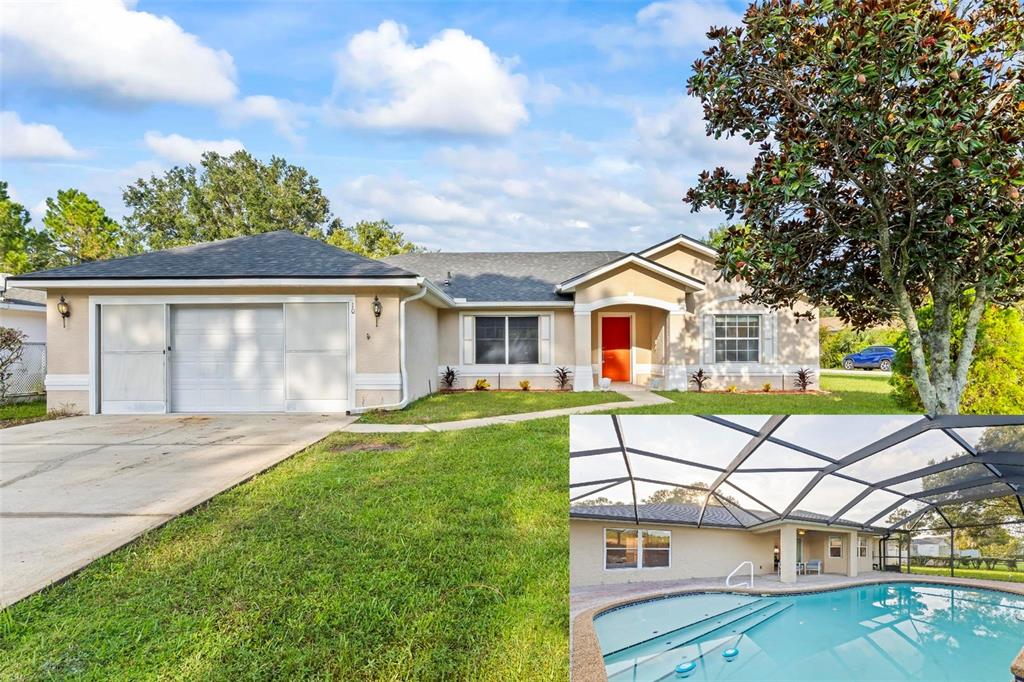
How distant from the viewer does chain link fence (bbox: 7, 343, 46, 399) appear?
42.3 feet

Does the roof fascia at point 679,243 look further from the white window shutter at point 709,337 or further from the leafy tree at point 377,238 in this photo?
the leafy tree at point 377,238

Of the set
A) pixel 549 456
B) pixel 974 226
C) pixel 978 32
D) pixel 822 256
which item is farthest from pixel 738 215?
pixel 549 456

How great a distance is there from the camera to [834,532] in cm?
110

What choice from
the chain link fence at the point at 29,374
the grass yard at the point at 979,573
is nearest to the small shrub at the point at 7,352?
the chain link fence at the point at 29,374

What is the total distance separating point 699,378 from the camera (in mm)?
14867

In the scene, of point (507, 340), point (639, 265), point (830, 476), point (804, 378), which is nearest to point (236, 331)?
point (507, 340)

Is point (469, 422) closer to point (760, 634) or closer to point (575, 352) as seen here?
point (575, 352)

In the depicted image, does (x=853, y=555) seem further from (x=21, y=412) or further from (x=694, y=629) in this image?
(x=21, y=412)

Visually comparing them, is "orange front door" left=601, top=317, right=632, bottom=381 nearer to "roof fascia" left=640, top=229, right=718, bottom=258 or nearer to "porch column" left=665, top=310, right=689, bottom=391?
"porch column" left=665, top=310, right=689, bottom=391

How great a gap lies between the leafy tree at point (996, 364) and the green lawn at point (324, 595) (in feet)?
21.8

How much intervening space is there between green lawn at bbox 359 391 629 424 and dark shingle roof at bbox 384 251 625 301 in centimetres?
298

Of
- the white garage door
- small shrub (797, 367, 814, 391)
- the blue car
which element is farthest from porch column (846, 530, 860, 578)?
the blue car

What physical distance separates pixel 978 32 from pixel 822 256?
2.30 meters

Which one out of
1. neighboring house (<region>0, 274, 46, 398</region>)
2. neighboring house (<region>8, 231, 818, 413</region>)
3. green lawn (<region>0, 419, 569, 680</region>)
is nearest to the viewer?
green lawn (<region>0, 419, 569, 680</region>)
